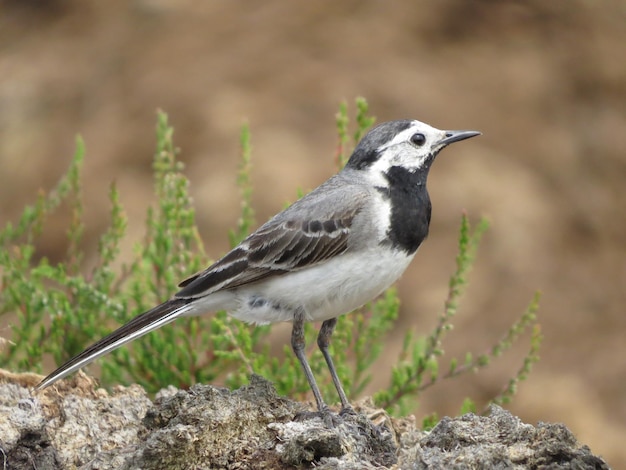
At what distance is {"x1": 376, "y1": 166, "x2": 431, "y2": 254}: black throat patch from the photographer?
511 centimetres

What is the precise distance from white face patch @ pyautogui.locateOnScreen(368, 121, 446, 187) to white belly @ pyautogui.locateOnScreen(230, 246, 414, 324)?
1.64 feet

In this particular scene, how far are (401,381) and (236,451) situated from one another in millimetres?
2139

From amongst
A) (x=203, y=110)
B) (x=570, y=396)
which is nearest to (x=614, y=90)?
(x=570, y=396)

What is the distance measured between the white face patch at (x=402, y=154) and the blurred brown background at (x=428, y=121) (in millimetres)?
3722

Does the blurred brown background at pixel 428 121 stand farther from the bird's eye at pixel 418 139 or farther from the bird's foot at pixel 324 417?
the bird's foot at pixel 324 417

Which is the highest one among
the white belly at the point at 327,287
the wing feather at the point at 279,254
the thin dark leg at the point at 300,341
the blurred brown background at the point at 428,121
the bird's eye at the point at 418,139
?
the blurred brown background at the point at 428,121

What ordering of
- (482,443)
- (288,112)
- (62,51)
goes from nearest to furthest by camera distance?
(482,443) < (288,112) < (62,51)

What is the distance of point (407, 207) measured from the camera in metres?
5.22

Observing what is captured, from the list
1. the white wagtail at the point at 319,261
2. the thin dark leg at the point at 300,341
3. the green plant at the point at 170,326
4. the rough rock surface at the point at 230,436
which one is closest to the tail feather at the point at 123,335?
the white wagtail at the point at 319,261

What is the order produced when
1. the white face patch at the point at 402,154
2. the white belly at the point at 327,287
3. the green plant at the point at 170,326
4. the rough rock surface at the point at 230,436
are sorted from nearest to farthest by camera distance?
the rough rock surface at the point at 230,436, the white belly at the point at 327,287, the white face patch at the point at 402,154, the green plant at the point at 170,326

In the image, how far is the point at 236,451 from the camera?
4039mm

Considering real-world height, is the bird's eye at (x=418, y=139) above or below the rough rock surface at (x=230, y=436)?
above

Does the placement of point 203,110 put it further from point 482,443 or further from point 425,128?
point 482,443

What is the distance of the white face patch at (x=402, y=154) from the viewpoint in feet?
17.7
